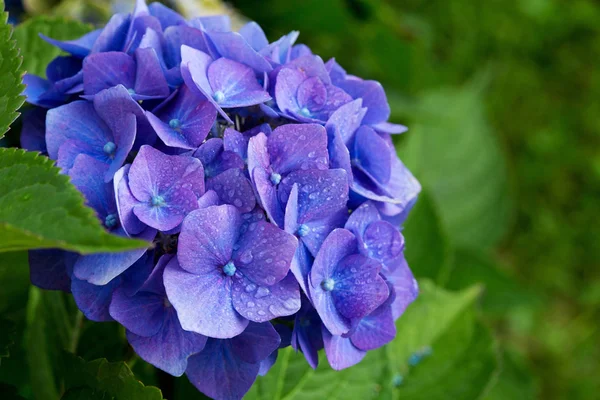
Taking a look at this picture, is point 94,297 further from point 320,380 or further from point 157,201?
point 320,380

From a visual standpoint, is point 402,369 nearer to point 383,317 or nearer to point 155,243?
point 383,317

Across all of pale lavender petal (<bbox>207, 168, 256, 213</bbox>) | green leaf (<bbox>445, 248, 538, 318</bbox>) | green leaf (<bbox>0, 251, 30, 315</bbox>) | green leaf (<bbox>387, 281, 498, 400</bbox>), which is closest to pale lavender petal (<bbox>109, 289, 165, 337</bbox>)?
pale lavender petal (<bbox>207, 168, 256, 213</bbox>)

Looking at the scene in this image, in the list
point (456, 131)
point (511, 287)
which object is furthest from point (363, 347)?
point (456, 131)

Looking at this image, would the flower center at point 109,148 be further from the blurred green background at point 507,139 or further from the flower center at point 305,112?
the blurred green background at point 507,139

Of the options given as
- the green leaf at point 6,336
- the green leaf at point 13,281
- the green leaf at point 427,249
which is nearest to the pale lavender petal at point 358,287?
the green leaf at point 6,336

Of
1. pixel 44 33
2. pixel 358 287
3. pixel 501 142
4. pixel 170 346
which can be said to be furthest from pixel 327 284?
pixel 501 142

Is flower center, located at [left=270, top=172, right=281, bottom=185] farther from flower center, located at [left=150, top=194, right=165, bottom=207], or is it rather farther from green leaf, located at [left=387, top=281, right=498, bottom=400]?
green leaf, located at [left=387, top=281, right=498, bottom=400]
